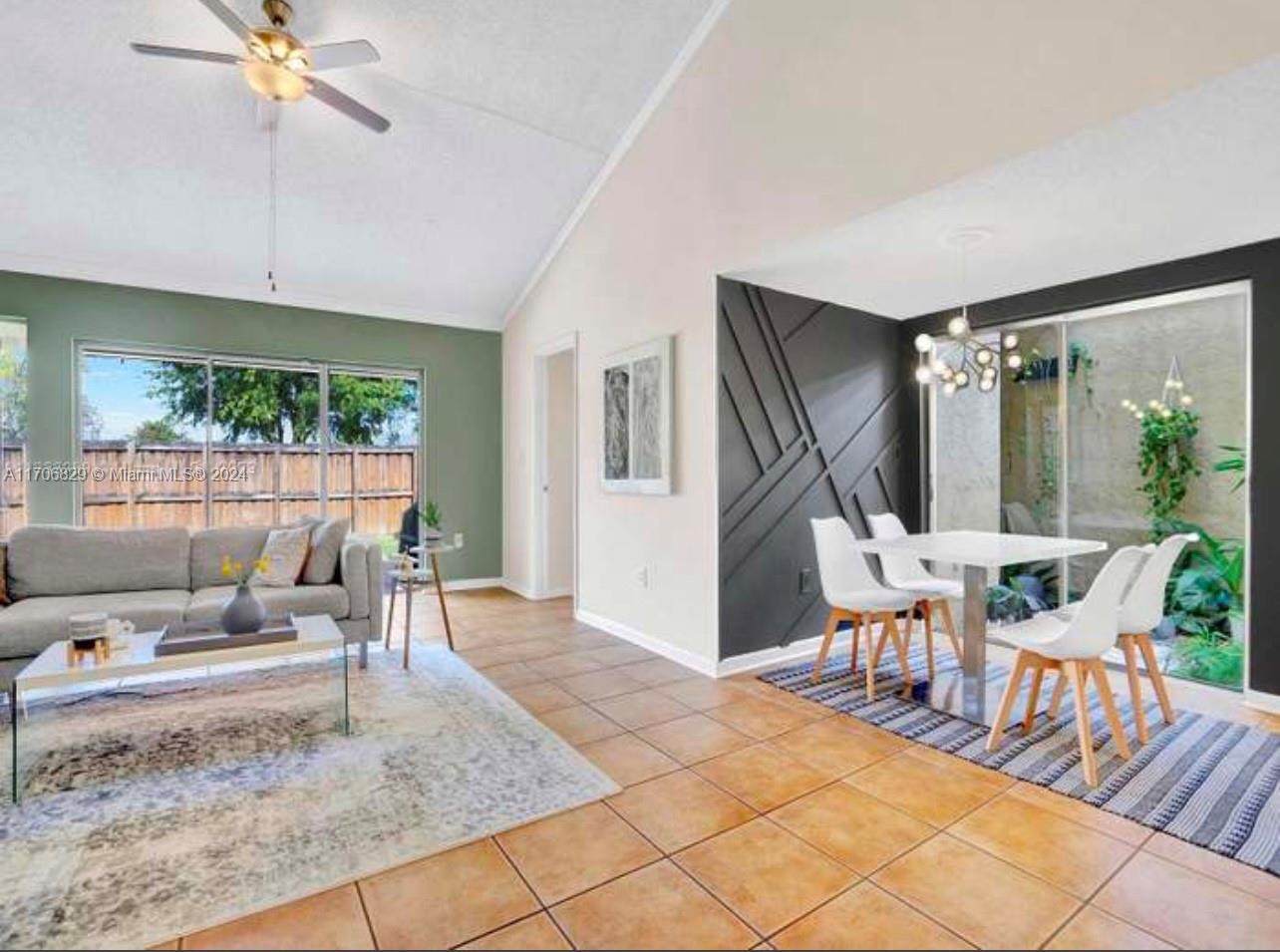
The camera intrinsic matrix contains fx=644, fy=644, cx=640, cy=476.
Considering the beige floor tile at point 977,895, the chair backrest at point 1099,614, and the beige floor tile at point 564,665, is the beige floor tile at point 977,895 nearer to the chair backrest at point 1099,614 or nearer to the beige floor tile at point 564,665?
the chair backrest at point 1099,614

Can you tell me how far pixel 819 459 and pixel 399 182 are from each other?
3.41 meters

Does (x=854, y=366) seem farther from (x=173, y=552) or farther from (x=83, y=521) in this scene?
(x=83, y=521)

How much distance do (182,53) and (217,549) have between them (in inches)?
107

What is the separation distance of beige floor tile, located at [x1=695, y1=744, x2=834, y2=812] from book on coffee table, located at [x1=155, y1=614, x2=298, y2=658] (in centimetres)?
194

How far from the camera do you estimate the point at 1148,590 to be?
282 cm

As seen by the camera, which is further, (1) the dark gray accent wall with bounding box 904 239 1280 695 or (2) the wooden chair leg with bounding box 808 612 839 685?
(2) the wooden chair leg with bounding box 808 612 839 685

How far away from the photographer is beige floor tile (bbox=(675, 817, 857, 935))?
1734 millimetres

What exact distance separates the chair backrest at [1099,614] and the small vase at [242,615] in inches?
133

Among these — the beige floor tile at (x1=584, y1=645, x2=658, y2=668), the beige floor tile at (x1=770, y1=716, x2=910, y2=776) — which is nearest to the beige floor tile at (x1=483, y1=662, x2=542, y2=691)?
the beige floor tile at (x1=584, y1=645, x2=658, y2=668)

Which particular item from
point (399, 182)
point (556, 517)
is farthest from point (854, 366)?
point (399, 182)

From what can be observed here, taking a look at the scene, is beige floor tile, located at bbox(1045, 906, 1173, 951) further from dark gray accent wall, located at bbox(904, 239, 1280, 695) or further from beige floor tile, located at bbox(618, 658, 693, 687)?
dark gray accent wall, located at bbox(904, 239, 1280, 695)

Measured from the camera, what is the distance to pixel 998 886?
1827 mm

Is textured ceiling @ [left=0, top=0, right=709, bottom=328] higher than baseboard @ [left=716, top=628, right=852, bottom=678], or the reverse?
textured ceiling @ [left=0, top=0, right=709, bottom=328]

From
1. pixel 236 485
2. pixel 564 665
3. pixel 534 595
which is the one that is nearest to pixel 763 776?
pixel 564 665
